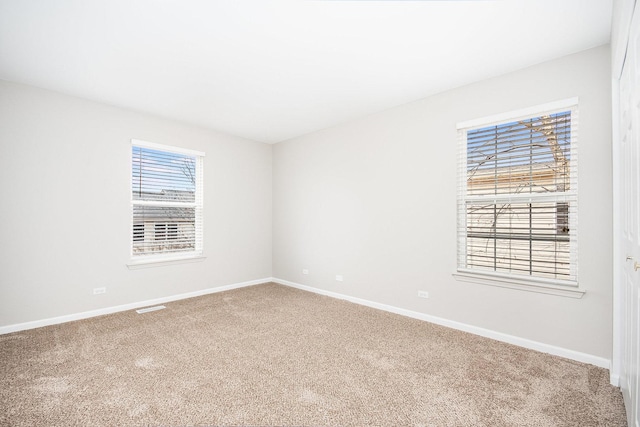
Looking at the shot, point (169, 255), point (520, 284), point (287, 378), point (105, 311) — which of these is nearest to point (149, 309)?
point (105, 311)

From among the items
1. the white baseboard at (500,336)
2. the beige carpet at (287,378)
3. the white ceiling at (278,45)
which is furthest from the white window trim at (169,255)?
the white baseboard at (500,336)

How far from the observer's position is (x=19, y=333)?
3107 millimetres

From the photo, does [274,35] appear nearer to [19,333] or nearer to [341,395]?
[341,395]

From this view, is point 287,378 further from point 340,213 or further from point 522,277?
point 340,213

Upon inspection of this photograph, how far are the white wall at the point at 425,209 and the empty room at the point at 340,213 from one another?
0.02 meters

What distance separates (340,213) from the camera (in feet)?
14.9

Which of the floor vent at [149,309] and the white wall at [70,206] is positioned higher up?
the white wall at [70,206]

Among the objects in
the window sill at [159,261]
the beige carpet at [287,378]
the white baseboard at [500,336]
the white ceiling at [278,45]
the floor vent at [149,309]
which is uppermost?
the white ceiling at [278,45]

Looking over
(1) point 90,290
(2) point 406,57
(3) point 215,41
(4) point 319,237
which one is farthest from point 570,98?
(1) point 90,290

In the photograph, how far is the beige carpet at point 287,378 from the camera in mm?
1829

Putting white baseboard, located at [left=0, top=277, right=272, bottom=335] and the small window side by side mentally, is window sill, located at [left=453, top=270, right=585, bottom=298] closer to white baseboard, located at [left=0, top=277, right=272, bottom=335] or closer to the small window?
white baseboard, located at [left=0, top=277, right=272, bottom=335]

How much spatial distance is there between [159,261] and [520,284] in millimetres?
4451

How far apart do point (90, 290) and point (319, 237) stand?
3124 millimetres

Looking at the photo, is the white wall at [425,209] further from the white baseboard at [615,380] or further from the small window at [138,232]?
the small window at [138,232]
